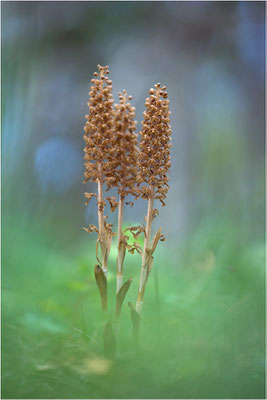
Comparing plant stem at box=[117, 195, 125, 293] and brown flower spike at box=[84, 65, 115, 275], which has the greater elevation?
brown flower spike at box=[84, 65, 115, 275]

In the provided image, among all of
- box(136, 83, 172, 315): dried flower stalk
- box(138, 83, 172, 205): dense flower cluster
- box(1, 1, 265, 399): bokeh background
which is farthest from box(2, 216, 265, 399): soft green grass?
box(138, 83, 172, 205): dense flower cluster

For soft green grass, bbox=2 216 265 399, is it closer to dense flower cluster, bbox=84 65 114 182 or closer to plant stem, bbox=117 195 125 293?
plant stem, bbox=117 195 125 293

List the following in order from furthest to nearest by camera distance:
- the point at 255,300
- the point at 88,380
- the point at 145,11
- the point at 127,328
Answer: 1. the point at 145,11
2. the point at 255,300
3. the point at 127,328
4. the point at 88,380

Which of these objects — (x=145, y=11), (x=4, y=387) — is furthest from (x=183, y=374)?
(x=145, y=11)

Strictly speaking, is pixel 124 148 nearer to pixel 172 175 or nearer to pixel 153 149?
pixel 153 149

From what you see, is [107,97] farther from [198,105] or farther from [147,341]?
[198,105]

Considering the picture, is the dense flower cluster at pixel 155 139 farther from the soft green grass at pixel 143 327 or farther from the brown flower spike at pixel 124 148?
the soft green grass at pixel 143 327

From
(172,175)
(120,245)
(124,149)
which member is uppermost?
(172,175)

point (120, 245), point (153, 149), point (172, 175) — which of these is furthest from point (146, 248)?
point (172, 175)
